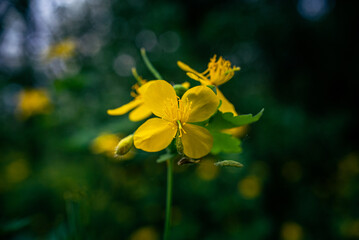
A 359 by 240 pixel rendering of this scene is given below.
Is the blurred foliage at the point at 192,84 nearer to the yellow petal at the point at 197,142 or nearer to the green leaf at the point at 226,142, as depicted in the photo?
the green leaf at the point at 226,142

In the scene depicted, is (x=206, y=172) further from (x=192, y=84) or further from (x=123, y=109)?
(x=123, y=109)

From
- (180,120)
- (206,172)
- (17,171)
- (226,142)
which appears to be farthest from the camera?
(17,171)

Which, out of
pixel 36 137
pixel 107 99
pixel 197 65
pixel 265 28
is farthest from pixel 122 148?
pixel 265 28

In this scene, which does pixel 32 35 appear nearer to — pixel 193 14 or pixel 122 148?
pixel 193 14

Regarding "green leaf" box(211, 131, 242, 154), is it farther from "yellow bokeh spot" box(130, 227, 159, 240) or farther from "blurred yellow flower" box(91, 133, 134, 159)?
"yellow bokeh spot" box(130, 227, 159, 240)

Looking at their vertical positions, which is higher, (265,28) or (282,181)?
(265,28)

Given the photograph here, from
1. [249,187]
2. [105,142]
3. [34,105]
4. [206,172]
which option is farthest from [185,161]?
[34,105]
